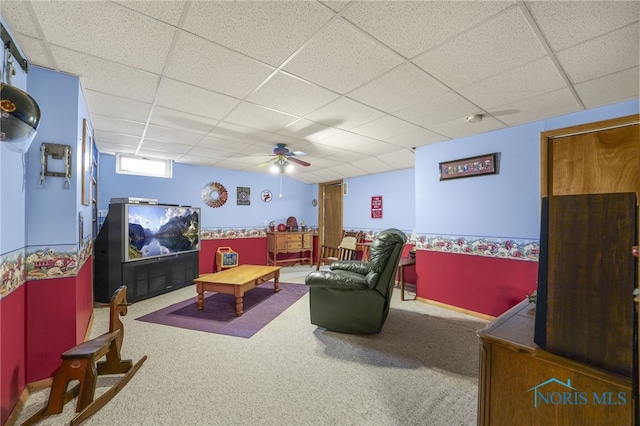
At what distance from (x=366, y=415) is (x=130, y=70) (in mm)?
2887

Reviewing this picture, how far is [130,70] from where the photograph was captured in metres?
1.94

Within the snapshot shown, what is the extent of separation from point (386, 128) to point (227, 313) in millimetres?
3028

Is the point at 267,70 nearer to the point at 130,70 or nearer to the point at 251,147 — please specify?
the point at 130,70

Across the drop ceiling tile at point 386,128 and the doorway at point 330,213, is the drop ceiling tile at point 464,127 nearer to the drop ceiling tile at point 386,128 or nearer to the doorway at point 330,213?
the drop ceiling tile at point 386,128

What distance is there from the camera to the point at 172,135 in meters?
3.48

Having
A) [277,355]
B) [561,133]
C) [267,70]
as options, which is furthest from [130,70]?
[561,133]

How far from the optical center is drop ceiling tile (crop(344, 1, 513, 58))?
1.35 metres

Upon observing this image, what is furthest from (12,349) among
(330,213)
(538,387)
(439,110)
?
(330,213)

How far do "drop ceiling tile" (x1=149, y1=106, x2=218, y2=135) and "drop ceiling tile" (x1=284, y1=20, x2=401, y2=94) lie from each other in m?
1.47

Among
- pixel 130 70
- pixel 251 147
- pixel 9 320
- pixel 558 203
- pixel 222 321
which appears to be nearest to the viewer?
pixel 558 203

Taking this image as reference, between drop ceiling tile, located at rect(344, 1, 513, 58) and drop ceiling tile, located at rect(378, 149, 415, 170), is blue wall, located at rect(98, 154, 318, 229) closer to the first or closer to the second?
drop ceiling tile, located at rect(378, 149, 415, 170)

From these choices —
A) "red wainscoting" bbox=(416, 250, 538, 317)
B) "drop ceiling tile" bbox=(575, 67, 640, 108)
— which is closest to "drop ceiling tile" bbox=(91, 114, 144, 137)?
"red wainscoting" bbox=(416, 250, 538, 317)

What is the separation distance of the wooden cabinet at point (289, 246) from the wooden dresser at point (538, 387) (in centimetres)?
522

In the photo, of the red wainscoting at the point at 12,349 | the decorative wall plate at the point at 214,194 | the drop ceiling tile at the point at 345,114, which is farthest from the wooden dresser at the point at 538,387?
the decorative wall plate at the point at 214,194
